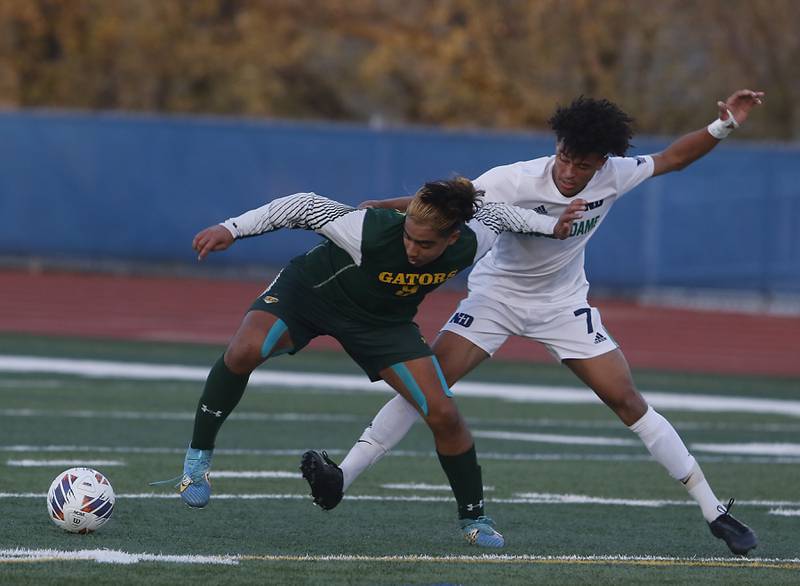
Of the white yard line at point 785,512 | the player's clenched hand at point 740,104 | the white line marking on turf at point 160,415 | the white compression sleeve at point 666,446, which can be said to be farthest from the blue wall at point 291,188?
the white compression sleeve at point 666,446

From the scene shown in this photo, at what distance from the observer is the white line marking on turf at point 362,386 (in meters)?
13.9

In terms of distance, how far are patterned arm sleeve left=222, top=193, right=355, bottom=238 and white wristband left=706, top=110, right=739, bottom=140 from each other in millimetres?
1908

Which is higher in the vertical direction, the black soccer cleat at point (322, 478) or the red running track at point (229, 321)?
the black soccer cleat at point (322, 478)

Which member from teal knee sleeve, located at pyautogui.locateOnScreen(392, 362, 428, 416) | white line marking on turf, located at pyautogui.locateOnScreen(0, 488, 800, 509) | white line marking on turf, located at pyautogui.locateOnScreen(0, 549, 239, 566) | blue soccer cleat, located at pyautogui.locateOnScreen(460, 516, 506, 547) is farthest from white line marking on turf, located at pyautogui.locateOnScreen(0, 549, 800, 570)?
white line marking on turf, located at pyautogui.locateOnScreen(0, 488, 800, 509)

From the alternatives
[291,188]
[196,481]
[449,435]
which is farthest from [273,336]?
[291,188]

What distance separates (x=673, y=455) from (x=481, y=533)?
96 centimetres

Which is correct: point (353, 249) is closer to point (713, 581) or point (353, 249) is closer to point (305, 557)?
point (305, 557)

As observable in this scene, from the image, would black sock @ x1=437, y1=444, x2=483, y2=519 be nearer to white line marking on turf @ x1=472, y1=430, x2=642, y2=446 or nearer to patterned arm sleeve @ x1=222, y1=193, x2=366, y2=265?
patterned arm sleeve @ x1=222, y1=193, x2=366, y2=265

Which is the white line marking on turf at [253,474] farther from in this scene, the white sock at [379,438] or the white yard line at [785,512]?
the white yard line at [785,512]

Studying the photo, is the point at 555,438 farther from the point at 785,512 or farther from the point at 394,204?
the point at 394,204

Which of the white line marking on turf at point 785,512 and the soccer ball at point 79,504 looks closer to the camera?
the soccer ball at point 79,504

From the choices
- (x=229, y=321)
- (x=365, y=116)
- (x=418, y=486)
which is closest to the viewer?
(x=418, y=486)

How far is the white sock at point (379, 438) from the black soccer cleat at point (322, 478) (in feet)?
0.57

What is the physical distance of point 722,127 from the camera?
7.89m
